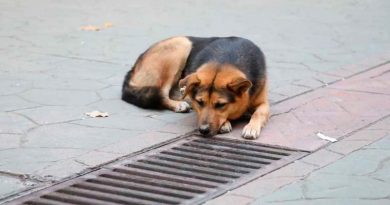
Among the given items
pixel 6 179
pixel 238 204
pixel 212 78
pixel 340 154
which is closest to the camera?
pixel 238 204

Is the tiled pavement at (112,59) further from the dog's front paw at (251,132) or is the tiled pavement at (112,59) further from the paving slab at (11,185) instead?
the dog's front paw at (251,132)

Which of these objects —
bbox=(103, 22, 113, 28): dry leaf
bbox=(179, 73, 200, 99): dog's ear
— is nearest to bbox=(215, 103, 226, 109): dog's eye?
bbox=(179, 73, 200, 99): dog's ear

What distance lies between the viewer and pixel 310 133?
6.15 metres

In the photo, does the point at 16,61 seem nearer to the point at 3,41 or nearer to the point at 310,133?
the point at 3,41

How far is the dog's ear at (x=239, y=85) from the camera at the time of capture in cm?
603

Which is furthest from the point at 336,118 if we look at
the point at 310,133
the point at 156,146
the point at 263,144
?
the point at 156,146

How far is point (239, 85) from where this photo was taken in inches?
238

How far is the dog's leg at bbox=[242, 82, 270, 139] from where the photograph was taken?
605 centimetres

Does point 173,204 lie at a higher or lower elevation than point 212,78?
lower

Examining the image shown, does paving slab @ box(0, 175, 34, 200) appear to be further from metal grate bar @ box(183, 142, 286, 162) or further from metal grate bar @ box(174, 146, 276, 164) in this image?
metal grate bar @ box(183, 142, 286, 162)

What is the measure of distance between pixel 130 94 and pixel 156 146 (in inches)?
47.9

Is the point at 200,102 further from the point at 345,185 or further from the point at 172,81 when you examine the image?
the point at 345,185

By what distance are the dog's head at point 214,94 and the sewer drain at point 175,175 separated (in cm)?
16

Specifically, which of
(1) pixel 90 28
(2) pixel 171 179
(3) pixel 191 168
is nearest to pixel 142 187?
(2) pixel 171 179
